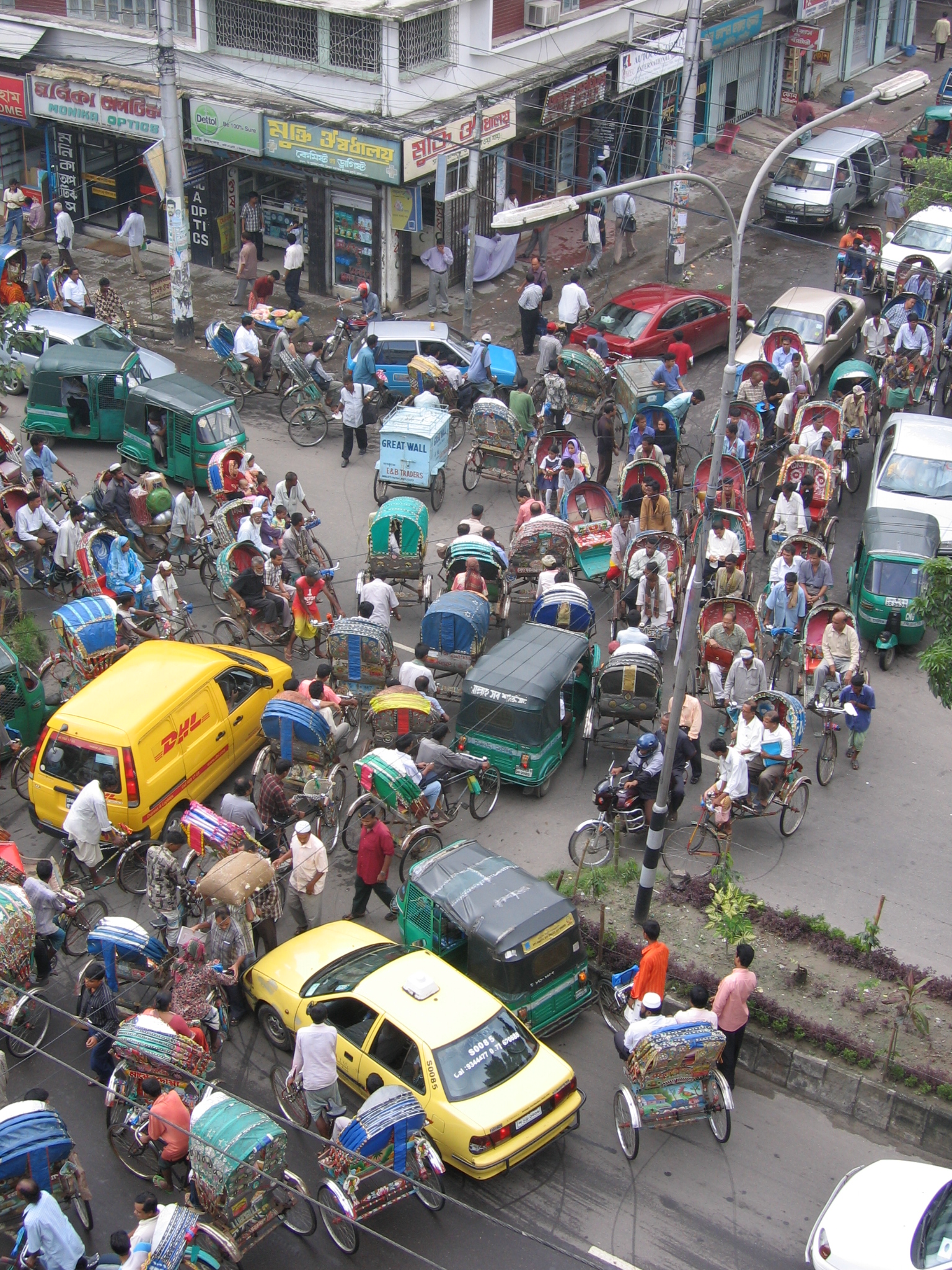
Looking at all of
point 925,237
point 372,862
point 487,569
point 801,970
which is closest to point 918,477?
point 487,569

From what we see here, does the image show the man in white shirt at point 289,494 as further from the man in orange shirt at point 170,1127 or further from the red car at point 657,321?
the man in orange shirt at point 170,1127

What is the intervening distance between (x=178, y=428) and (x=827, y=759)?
438 inches

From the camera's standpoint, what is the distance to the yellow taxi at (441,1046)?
1059 centimetres

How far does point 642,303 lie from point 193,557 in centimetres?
1081

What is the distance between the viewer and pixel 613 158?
3488 cm

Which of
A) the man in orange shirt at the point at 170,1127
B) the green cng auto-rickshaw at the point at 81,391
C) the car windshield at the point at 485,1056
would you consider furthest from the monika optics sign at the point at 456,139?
the man in orange shirt at the point at 170,1127

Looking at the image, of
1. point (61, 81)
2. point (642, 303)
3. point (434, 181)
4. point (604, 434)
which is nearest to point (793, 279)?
point (642, 303)

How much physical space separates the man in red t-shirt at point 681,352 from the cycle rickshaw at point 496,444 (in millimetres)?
3560

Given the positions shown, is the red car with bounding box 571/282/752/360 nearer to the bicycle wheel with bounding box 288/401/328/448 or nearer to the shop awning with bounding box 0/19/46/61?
the bicycle wheel with bounding box 288/401/328/448

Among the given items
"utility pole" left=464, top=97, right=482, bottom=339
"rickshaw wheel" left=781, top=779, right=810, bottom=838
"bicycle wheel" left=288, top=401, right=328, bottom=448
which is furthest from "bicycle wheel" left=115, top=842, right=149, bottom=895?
"utility pole" left=464, top=97, right=482, bottom=339

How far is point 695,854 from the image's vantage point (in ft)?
47.5

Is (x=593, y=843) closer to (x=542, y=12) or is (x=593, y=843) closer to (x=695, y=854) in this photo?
(x=695, y=854)

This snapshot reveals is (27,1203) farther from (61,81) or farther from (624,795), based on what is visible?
(61,81)

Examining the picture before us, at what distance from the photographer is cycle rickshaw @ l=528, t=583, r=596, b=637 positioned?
16.9 meters
